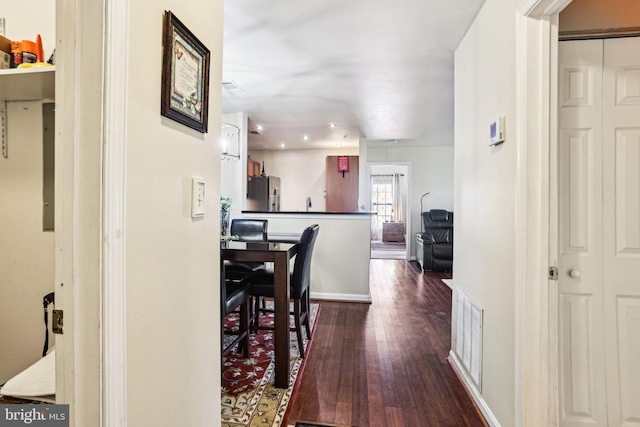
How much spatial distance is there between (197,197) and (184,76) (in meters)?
0.38

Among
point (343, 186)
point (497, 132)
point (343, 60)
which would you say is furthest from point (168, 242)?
point (343, 186)

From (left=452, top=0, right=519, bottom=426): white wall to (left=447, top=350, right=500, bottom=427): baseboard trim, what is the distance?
0.14ft

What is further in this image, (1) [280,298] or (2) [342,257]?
(2) [342,257]

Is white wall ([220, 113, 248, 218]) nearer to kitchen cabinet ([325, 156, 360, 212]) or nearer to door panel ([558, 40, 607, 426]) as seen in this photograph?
kitchen cabinet ([325, 156, 360, 212])

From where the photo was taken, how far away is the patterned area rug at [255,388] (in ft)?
5.45

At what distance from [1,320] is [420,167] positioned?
21.0 ft

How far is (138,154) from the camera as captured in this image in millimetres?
732

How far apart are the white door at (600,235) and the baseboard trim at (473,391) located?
32 centimetres

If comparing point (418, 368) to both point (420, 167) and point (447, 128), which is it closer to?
point (447, 128)

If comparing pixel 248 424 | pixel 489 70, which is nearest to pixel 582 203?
pixel 489 70

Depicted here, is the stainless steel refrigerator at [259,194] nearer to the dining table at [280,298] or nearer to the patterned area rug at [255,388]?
the patterned area rug at [255,388]

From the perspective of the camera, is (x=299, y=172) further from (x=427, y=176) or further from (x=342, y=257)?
(x=342, y=257)

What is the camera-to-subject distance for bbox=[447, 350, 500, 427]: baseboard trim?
1.59 metres

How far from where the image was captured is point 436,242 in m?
5.37
